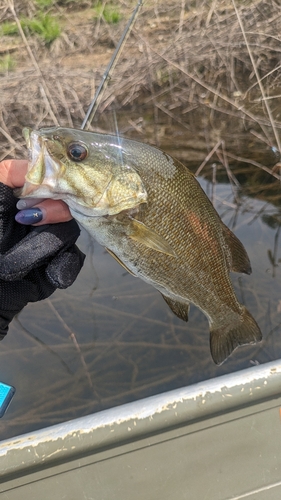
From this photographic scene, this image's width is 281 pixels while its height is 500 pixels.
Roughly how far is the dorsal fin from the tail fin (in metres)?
0.24

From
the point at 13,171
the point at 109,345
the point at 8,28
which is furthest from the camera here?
the point at 8,28

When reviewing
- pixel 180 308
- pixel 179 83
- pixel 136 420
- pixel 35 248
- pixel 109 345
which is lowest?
pixel 109 345

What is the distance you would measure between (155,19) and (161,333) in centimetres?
683

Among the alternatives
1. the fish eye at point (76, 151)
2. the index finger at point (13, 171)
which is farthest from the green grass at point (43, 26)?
the fish eye at point (76, 151)

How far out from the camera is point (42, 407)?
3.89 m

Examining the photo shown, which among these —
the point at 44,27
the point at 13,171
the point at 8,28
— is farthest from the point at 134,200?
the point at 8,28

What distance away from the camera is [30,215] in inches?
67.1

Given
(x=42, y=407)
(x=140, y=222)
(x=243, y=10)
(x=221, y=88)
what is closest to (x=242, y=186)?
(x=221, y=88)

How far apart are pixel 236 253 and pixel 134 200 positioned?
64 cm

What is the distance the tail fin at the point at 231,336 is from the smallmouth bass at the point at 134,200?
34 cm

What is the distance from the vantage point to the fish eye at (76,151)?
1620mm

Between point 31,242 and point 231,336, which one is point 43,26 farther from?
point 231,336

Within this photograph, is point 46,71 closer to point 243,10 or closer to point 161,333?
point 243,10

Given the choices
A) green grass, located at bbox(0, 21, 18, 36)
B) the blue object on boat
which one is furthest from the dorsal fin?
green grass, located at bbox(0, 21, 18, 36)
